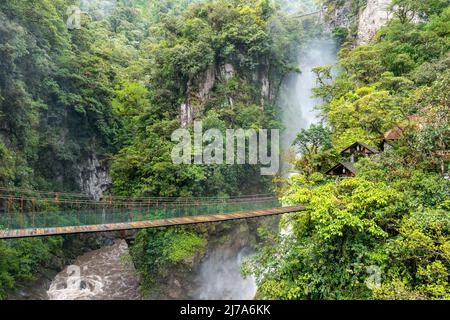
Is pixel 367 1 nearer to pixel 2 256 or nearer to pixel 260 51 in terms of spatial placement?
pixel 260 51

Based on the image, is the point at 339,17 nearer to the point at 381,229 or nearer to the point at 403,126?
the point at 403,126

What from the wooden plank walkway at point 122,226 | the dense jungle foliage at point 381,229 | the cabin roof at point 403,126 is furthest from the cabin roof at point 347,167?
the wooden plank walkway at point 122,226

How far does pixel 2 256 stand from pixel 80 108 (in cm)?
714

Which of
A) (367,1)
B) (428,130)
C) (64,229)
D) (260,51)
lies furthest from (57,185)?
(367,1)

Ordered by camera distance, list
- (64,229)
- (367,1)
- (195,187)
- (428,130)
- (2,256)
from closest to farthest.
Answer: (64,229) → (428,130) → (2,256) → (195,187) → (367,1)

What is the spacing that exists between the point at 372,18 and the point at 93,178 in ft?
68.9

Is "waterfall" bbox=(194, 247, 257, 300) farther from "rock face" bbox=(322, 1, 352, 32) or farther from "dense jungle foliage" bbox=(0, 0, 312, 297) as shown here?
"rock face" bbox=(322, 1, 352, 32)

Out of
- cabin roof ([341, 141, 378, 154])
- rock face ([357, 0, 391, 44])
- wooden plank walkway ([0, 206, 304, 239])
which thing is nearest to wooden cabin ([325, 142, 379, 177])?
cabin roof ([341, 141, 378, 154])

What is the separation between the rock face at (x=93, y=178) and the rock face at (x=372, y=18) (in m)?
19.0

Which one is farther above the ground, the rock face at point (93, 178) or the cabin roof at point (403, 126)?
the cabin roof at point (403, 126)

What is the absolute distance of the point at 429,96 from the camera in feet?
24.7

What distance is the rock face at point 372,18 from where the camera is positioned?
2088 cm

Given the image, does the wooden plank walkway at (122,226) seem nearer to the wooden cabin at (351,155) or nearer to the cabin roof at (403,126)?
the wooden cabin at (351,155)

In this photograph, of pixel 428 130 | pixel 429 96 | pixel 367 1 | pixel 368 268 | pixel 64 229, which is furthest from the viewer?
pixel 367 1
